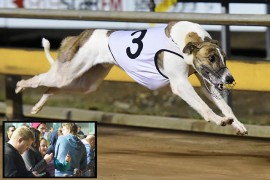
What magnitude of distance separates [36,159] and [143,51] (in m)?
1.29

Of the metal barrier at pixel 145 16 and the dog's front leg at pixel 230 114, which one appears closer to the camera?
the dog's front leg at pixel 230 114

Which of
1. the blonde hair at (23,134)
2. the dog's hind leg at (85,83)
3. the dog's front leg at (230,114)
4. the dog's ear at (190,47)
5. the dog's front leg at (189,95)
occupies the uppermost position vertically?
the dog's ear at (190,47)

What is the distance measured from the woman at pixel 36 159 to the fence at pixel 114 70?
7.72ft

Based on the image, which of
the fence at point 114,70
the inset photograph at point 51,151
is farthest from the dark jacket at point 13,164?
the fence at point 114,70

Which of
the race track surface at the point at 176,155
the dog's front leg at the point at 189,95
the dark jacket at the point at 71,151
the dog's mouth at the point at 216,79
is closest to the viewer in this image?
the dark jacket at the point at 71,151

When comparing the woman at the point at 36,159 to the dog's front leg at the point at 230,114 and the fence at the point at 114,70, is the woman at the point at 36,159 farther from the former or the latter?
the fence at the point at 114,70

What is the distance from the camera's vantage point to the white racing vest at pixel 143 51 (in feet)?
26.2

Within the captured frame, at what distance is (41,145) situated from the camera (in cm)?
729

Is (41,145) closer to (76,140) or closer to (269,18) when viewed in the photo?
(76,140)

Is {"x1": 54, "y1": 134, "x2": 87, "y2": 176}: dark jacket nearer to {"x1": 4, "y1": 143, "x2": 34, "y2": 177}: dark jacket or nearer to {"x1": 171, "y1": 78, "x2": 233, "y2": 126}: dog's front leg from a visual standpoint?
{"x1": 4, "y1": 143, "x2": 34, "y2": 177}: dark jacket

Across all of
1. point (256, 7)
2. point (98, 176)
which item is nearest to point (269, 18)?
point (98, 176)

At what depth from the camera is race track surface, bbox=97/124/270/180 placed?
26.0ft

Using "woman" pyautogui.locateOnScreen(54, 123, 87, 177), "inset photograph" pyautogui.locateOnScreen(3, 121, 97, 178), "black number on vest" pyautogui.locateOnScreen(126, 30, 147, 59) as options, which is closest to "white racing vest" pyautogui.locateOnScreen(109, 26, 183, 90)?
"black number on vest" pyautogui.locateOnScreen(126, 30, 147, 59)

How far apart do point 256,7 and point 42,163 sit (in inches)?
211
